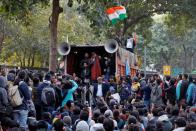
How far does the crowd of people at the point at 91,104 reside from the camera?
30.9 feet

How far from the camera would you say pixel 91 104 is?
55.5 feet

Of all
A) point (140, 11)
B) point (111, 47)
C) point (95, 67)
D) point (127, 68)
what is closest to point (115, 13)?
point (127, 68)

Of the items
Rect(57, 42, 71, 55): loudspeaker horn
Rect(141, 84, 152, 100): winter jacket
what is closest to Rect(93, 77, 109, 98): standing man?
Rect(141, 84, 152, 100): winter jacket

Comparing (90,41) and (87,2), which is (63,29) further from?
(87,2)

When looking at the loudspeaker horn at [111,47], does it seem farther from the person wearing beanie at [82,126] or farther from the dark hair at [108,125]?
the dark hair at [108,125]

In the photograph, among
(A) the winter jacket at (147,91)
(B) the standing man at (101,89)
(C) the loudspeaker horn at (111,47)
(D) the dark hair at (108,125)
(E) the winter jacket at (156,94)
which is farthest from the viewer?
(C) the loudspeaker horn at (111,47)

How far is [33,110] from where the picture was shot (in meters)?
11.5

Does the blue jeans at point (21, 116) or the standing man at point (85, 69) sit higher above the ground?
the standing man at point (85, 69)

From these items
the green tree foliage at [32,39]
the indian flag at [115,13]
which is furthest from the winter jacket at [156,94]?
the green tree foliage at [32,39]

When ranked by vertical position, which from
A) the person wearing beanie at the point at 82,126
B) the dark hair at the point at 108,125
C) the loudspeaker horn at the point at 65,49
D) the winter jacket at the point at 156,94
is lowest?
the person wearing beanie at the point at 82,126

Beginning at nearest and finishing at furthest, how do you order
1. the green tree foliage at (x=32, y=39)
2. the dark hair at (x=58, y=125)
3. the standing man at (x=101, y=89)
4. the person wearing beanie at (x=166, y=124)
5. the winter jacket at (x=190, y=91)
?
the dark hair at (x=58, y=125)
the person wearing beanie at (x=166, y=124)
the winter jacket at (x=190, y=91)
the standing man at (x=101, y=89)
the green tree foliage at (x=32, y=39)

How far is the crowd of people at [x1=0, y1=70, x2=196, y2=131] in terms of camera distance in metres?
9.43

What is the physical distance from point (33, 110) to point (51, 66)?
24.4ft

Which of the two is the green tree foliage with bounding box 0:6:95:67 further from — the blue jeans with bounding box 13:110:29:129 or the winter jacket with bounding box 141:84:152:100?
the blue jeans with bounding box 13:110:29:129
